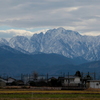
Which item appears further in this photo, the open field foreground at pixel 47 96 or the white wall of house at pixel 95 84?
the white wall of house at pixel 95 84

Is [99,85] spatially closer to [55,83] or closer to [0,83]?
[55,83]

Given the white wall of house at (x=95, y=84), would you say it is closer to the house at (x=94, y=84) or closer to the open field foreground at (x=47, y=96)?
the house at (x=94, y=84)

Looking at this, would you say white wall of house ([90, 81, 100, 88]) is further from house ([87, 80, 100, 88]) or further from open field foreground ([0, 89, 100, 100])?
open field foreground ([0, 89, 100, 100])

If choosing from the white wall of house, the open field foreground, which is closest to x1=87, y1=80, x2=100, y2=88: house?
the white wall of house

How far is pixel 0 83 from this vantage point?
126m

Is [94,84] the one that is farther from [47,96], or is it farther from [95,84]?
→ [47,96]

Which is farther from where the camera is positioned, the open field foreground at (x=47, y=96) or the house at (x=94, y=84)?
the house at (x=94, y=84)

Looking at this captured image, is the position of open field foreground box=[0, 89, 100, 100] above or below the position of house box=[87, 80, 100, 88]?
below

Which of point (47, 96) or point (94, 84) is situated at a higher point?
point (94, 84)

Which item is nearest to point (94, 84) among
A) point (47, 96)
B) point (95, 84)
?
point (95, 84)

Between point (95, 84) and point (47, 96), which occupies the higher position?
point (95, 84)

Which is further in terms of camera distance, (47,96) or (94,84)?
(94,84)

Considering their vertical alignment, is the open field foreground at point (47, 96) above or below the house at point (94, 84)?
below

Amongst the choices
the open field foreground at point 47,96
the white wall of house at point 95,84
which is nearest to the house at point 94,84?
the white wall of house at point 95,84
